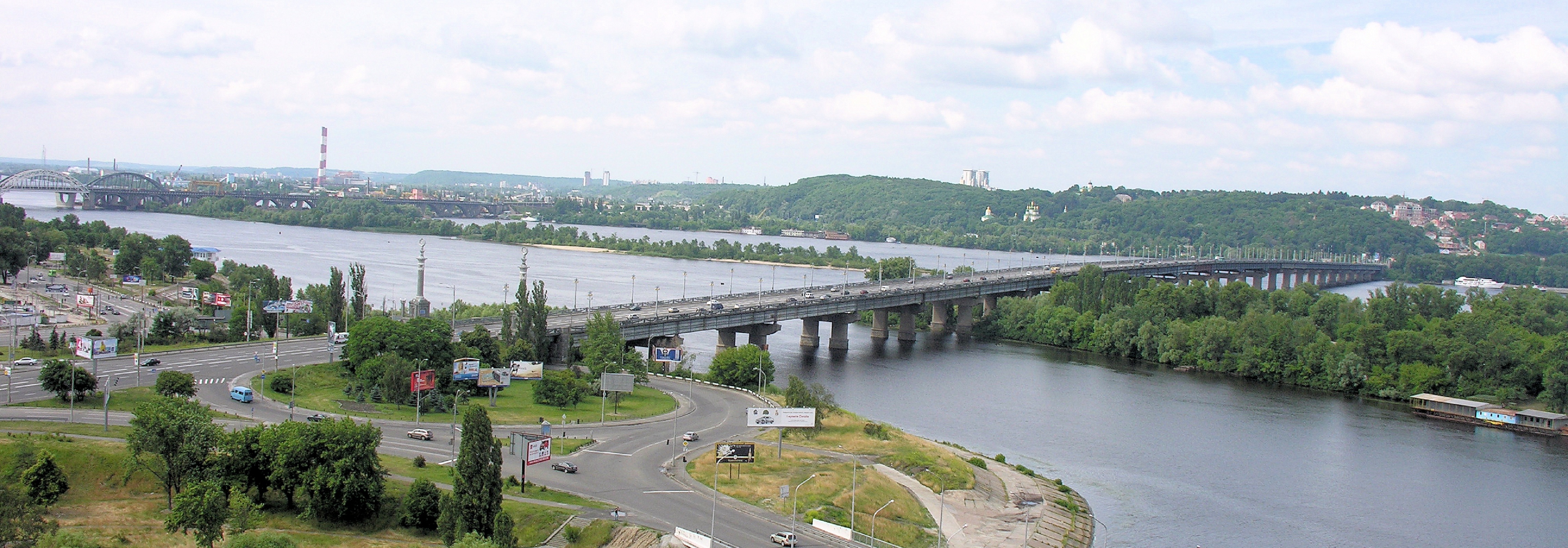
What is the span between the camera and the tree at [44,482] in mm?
36906

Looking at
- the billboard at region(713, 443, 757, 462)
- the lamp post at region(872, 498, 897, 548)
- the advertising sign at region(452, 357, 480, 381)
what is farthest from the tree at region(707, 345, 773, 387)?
the lamp post at region(872, 498, 897, 548)

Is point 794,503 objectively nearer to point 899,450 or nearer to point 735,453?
point 735,453

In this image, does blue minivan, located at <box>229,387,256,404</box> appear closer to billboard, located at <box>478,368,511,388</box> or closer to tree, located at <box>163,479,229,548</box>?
billboard, located at <box>478,368,511,388</box>

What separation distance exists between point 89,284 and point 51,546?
78429 millimetres

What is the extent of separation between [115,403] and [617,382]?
20.9 m

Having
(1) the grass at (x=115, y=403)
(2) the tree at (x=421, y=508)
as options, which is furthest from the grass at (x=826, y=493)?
(1) the grass at (x=115, y=403)

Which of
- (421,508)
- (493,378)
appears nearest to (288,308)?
(493,378)

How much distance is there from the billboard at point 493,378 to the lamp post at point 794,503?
15.5 metres

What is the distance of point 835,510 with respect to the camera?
41531 mm

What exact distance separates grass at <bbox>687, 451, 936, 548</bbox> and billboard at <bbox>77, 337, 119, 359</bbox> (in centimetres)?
2875

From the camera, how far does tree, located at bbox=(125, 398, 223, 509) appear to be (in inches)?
1480

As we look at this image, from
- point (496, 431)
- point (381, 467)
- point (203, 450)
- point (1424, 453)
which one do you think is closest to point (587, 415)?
point (496, 431)

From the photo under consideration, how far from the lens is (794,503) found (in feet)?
136

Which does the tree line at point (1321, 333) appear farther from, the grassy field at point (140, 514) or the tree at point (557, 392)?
the grassy field at point (140, 514)
